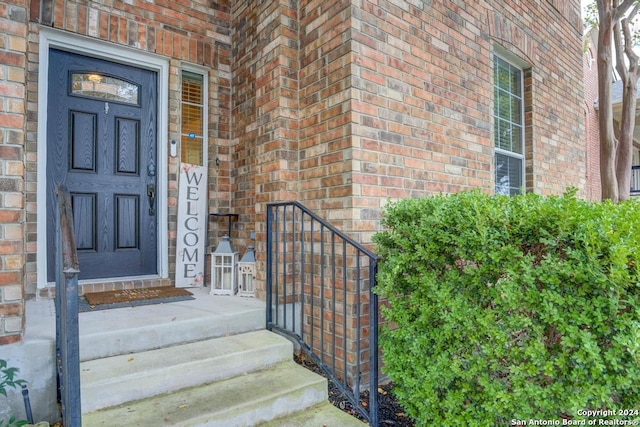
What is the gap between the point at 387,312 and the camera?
198cm

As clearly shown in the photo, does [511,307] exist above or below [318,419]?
above

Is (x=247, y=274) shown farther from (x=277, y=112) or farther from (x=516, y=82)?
(x=516, y=82)

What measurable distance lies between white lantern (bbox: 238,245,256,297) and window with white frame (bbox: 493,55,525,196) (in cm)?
260

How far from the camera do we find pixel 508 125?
4137mm

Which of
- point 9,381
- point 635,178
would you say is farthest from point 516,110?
point 635,178

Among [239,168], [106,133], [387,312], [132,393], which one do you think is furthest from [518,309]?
[106,133]

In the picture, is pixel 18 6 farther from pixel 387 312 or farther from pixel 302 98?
pixel 387 312

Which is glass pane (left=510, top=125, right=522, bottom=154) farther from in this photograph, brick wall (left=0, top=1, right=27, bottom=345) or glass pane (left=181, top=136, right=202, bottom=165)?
brick wall (left=0, top=1, right=27, bottom=345)

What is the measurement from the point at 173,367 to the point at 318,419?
79 cm

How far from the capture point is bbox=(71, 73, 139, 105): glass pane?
2902mm

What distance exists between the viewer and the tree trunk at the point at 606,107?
4.89 meters

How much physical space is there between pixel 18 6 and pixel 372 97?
197 centimetres

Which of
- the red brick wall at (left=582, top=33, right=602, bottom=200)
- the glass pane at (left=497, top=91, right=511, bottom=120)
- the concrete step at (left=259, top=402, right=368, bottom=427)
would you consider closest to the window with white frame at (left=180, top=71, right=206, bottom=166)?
the concrete step at (left=259, top=402, right=368, bottom=427)

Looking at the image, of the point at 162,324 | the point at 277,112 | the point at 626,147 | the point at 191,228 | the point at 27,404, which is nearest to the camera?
the point at 27,404
